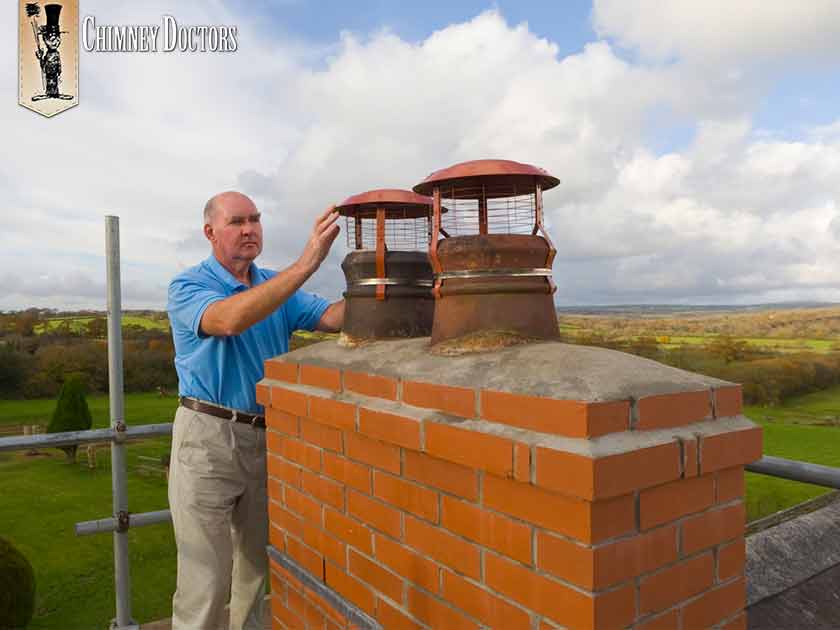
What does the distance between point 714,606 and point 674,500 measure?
1.22 feet

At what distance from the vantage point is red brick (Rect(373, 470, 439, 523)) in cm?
161

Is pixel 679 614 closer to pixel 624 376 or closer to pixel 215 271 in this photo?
pixel 624 376

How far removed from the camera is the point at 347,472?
196 centimetres

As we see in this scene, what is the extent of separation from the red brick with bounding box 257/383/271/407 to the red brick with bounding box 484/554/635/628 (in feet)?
4.21

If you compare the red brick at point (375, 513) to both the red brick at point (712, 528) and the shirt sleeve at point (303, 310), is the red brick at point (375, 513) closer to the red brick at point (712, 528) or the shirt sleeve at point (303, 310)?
the red brick at point (712, 528)

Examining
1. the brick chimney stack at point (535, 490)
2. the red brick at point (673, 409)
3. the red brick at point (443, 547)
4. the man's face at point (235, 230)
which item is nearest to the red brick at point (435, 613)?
the brick chimney stack at point (535, 490)

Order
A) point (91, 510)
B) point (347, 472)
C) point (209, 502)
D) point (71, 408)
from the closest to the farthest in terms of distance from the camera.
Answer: point (347, 472) → point (209, 502) → point (71, 408) → point (91, 510)

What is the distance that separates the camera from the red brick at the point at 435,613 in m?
1.54

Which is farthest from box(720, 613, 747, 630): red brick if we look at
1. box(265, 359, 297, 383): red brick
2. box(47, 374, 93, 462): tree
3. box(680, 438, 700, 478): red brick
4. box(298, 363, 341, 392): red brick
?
box(47, 374, 93, 462): tree

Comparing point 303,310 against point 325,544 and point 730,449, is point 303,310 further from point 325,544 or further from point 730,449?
point 730,449

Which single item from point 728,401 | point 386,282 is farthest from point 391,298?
point 728,401

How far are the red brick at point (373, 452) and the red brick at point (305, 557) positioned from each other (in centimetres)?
51

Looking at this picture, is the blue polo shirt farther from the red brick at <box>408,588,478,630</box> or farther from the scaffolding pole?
the red brick at <box>408,588,478,630</box>

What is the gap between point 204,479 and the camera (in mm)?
2621
